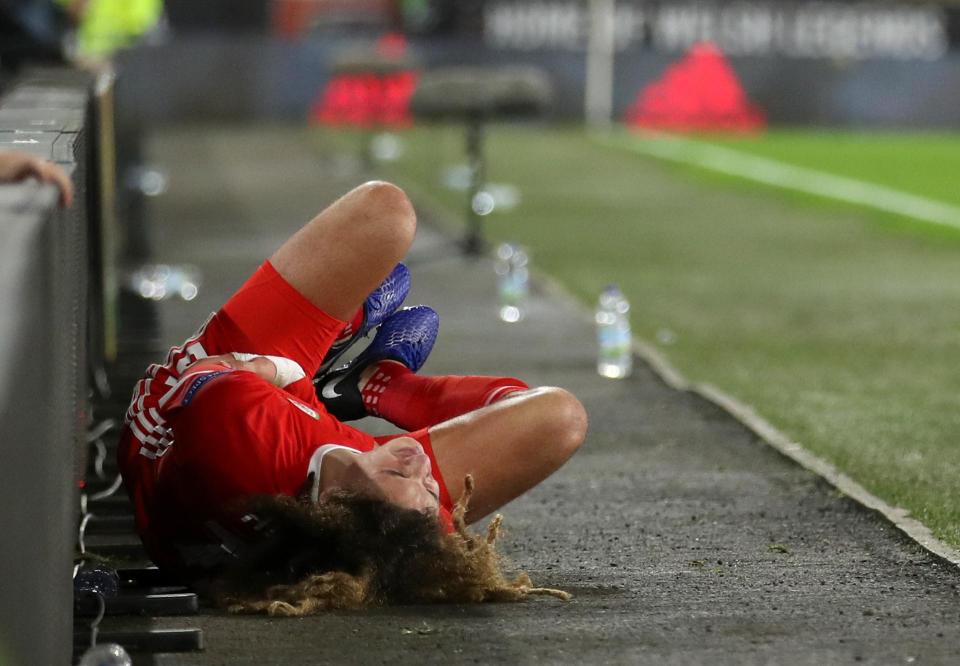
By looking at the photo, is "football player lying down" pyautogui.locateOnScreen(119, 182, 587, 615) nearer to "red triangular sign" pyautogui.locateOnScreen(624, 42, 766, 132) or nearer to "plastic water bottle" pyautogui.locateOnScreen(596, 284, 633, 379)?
"plastic water bottle" pyautogui.locateOnScreen(596, 284, 633, 379)

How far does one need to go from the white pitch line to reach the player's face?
11.7 metres

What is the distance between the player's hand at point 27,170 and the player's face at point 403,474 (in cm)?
93

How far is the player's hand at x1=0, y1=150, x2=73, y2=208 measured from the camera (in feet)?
11.9

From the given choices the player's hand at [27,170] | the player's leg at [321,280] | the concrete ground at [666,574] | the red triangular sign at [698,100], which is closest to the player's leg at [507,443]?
the concrete ground at [666,574]

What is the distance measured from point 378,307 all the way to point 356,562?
0.88m

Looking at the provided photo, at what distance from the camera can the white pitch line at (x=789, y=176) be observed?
1684 cm

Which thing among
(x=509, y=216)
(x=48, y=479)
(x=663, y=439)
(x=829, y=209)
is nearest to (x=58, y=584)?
(x=48, y=479)

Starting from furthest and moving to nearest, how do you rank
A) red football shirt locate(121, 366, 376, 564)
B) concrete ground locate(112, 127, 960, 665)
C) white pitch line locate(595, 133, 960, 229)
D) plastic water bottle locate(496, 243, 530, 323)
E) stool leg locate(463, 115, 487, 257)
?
white pitch line locate(595, 133, 960, 229) → stool leg locate(463, 115, 487, 257) → plastic water bottle locate(496, 243, 530, 323) → red football shirt locate(121, 366, 376, 564) → concrete ground locate(112, 127, 960, 665)

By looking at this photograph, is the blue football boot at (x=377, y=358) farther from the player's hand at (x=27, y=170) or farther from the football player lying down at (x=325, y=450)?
the player's hand at (x=27, y=170)

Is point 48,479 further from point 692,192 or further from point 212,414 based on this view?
point 692,192

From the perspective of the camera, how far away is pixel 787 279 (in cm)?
1197

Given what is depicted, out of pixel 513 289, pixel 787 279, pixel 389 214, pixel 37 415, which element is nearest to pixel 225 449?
pixel 389 214

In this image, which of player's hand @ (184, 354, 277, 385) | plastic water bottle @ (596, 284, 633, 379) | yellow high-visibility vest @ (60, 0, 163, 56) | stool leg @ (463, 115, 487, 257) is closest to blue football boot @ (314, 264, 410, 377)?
player's hand @ (184, 354, 277, 385)

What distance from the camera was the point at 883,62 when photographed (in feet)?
92.7
